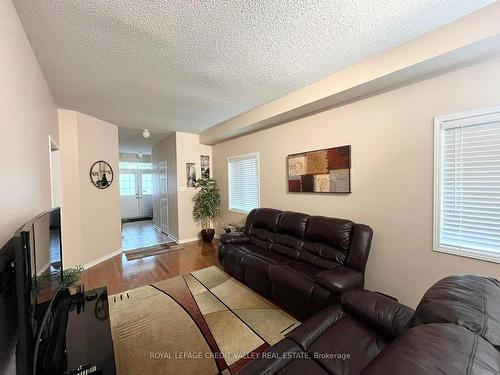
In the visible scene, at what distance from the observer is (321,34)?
174 cm

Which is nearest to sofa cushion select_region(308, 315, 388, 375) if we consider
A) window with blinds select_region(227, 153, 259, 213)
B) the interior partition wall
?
window with blinds select_region(227, 153, 259, 213)

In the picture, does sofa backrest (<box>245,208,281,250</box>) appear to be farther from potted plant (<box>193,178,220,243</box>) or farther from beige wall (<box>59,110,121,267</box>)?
beige wall (<box>59,110,121,267</box>)

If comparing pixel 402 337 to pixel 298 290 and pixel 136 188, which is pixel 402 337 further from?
pixel 136 188

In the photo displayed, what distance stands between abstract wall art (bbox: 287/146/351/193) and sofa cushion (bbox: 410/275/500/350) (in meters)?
1.66

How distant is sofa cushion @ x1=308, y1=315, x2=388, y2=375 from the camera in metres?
1.13

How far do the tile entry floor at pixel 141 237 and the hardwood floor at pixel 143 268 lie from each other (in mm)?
754

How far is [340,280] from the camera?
1978 mm

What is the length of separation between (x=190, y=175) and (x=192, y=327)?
11.8 ft

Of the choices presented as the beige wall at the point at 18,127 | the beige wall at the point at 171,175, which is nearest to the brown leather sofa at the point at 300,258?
the beige wall at the point at 18,127

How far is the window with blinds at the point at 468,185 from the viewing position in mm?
1734

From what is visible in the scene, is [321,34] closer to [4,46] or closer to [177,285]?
[4,46]

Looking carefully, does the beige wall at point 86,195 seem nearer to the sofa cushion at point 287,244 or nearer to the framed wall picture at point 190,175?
the framed wall picture at point 190,175

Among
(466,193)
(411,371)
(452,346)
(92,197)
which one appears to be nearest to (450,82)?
(466,193)

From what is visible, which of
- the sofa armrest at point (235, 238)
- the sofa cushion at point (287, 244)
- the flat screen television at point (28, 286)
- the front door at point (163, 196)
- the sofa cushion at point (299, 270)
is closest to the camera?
the flat screen television at point (28, 286)
